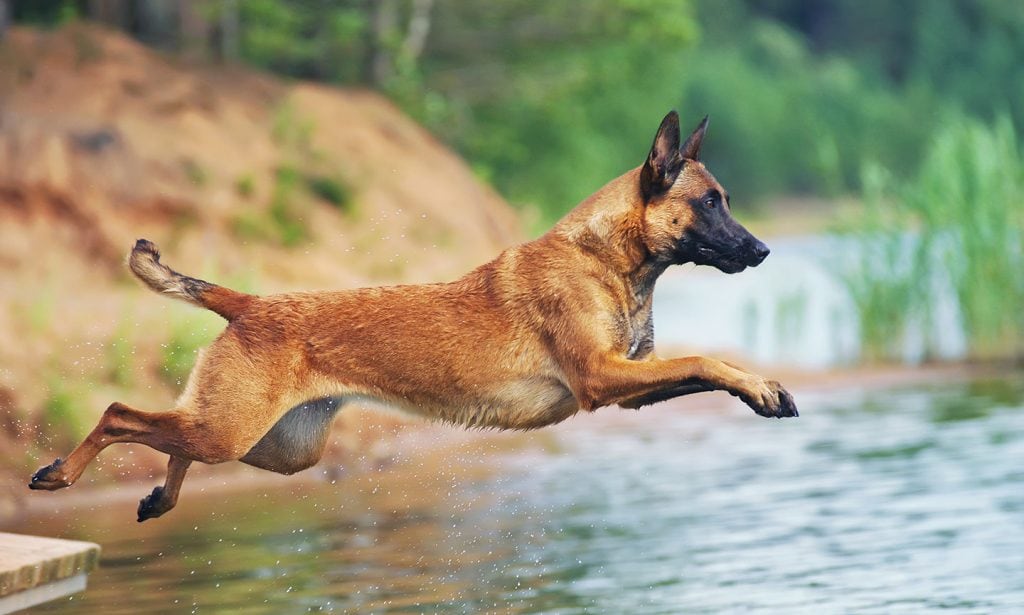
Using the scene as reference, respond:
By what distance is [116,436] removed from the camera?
8789 mm

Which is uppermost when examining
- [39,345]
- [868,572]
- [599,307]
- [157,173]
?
[157,173]

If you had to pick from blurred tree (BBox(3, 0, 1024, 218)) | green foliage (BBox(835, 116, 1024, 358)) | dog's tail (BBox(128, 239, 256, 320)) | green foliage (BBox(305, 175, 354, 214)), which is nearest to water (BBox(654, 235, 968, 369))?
green foliage (BBox(835, 116, 1024, 358))

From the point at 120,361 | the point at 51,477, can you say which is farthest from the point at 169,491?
the point at 120,361

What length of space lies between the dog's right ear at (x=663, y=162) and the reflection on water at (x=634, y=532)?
2518mm

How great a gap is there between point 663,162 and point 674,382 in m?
1.05

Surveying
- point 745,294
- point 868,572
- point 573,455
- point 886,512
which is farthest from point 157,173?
point 745,294

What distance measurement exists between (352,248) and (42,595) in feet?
35.7

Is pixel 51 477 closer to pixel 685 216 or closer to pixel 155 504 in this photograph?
pixel 155 504

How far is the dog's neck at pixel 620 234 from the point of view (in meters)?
8.71

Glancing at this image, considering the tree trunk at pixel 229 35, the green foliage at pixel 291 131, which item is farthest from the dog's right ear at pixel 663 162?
the tree trunk at pixel 229 35

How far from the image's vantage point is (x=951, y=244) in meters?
19.2

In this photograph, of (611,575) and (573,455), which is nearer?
(611,575)

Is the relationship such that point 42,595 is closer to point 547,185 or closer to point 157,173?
point 157,173

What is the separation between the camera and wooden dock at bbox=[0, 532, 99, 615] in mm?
9891
